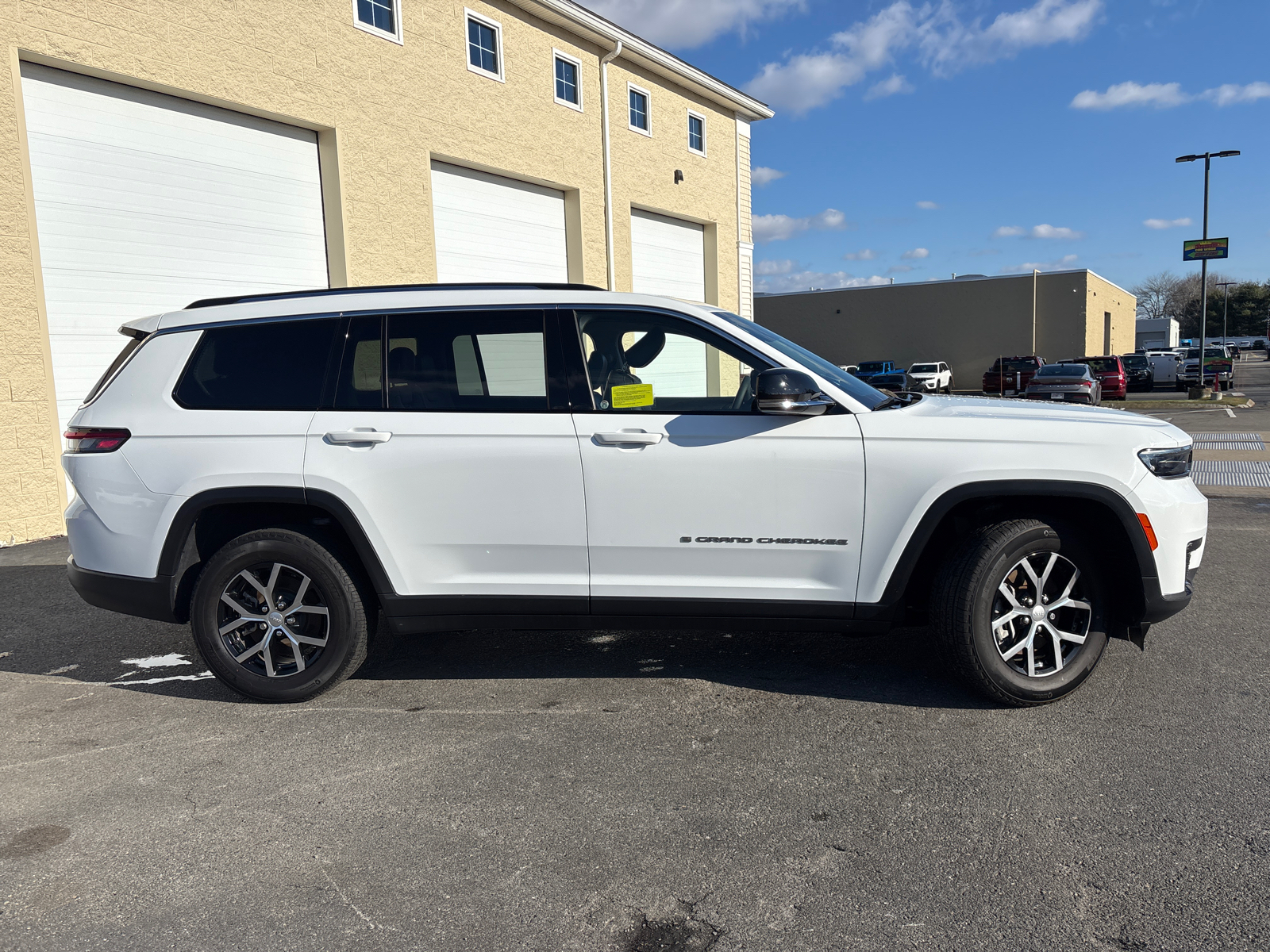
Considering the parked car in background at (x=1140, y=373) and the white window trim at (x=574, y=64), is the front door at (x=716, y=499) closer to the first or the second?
the white window trim at (x=574, y=64)

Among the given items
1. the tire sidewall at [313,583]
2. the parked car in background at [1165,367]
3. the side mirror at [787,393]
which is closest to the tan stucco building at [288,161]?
the tire sidewall at [313,583]

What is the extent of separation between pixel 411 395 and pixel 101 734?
6.77 ft

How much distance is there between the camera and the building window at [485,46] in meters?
13.2

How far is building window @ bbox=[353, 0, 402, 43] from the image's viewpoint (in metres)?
11.5

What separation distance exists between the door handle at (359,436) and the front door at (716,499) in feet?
2.93

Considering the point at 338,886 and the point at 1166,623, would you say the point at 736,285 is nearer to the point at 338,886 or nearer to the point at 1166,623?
the point at 1166,623

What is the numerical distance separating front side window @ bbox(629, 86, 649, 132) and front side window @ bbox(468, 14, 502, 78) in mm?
3550

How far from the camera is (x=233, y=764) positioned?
3615 millimetres

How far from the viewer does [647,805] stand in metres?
3.18

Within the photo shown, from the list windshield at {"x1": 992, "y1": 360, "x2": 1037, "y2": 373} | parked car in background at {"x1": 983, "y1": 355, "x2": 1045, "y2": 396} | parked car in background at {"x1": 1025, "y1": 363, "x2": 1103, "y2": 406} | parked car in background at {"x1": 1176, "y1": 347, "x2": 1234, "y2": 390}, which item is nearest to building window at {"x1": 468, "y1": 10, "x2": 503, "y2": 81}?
parked car in background at {"x1": 1025, "y1": 363, "x2": 1103, "y2": 406}

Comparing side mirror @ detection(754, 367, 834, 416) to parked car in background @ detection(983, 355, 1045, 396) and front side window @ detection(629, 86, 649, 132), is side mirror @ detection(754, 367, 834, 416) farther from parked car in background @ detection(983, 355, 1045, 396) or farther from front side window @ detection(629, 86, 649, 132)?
parked car in background @ detection(983, 355, 1045, 396)

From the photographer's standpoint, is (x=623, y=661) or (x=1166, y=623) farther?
(x=1166, y=623)

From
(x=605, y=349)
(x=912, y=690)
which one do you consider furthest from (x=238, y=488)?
(x=912, y=690)

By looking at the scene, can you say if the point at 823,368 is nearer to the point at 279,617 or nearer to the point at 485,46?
the point at 279,617
